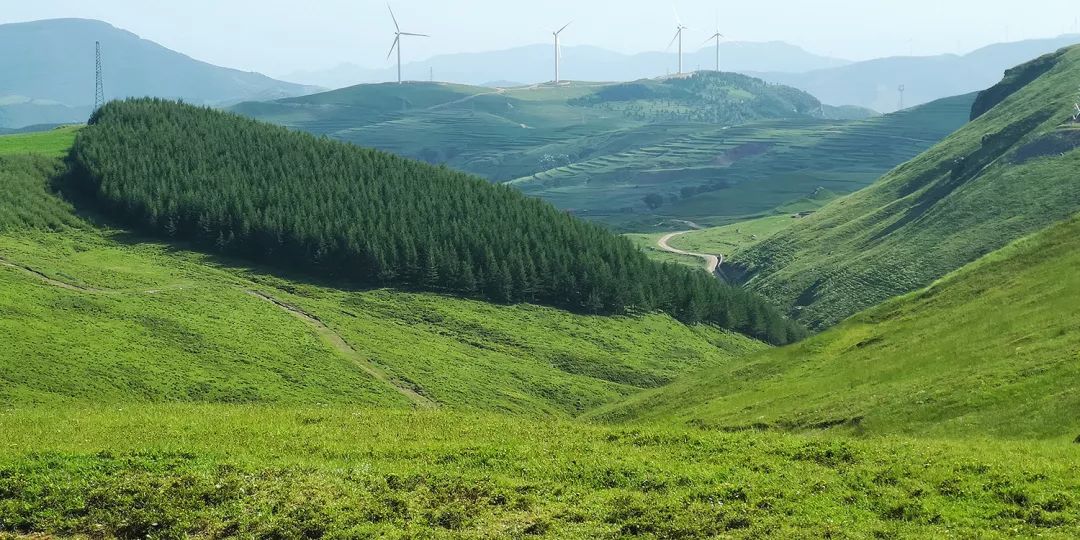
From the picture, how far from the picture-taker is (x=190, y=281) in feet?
447

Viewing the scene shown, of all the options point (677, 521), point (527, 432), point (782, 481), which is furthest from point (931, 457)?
point (527, 432)

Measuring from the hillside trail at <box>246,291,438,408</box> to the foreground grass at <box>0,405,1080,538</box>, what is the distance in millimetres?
54362

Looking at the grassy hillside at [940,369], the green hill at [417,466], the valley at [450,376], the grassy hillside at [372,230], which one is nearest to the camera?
the green hill at [417,466]

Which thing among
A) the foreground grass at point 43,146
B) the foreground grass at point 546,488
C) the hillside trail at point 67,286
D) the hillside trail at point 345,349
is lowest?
the hillside trail at point 345,349

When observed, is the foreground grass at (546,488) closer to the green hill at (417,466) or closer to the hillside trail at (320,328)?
the green hill at (417,466)

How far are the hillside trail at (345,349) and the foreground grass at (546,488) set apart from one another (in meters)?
54.4

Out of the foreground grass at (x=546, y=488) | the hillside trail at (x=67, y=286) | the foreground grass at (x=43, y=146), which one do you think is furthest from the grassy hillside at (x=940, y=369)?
the foreground grass at (x=43, y=146)

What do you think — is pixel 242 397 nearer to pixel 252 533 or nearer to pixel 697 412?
pixel 697 412

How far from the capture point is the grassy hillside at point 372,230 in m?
163

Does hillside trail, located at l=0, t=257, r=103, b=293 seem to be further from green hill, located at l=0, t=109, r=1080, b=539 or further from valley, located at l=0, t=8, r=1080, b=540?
green hill, located at l=0, t=109, r=1080, b=539

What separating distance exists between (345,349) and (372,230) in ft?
181

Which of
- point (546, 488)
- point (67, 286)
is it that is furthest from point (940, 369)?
point (67, 286)

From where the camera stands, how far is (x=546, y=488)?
124ft

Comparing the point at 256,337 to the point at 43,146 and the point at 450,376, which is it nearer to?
the point at 450,376
